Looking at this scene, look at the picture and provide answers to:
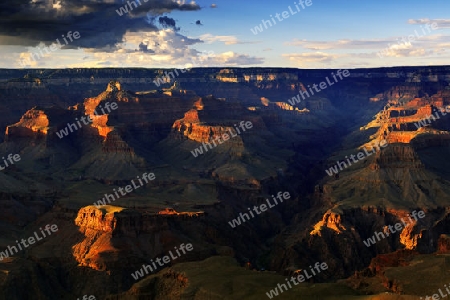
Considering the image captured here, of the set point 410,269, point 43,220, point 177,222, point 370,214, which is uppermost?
point 43,220

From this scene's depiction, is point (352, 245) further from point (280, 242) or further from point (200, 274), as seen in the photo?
point (200, 274)

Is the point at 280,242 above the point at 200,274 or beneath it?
beneath

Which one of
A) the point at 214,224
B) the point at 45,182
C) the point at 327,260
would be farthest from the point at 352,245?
the point at 45,182

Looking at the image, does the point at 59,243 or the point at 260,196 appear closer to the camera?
the point at 59,243

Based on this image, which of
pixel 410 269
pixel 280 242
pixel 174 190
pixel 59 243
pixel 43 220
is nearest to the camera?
pixel 410 269

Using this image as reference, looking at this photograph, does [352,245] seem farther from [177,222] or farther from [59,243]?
[59,243]

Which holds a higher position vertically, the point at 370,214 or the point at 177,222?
the point at 177,222

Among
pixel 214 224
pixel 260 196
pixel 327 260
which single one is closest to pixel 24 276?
pixel 214 224

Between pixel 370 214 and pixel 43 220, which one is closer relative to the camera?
pixel 43 220

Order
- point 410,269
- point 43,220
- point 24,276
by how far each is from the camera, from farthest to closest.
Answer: point 43,220 → point 24,276 → point 410,269
